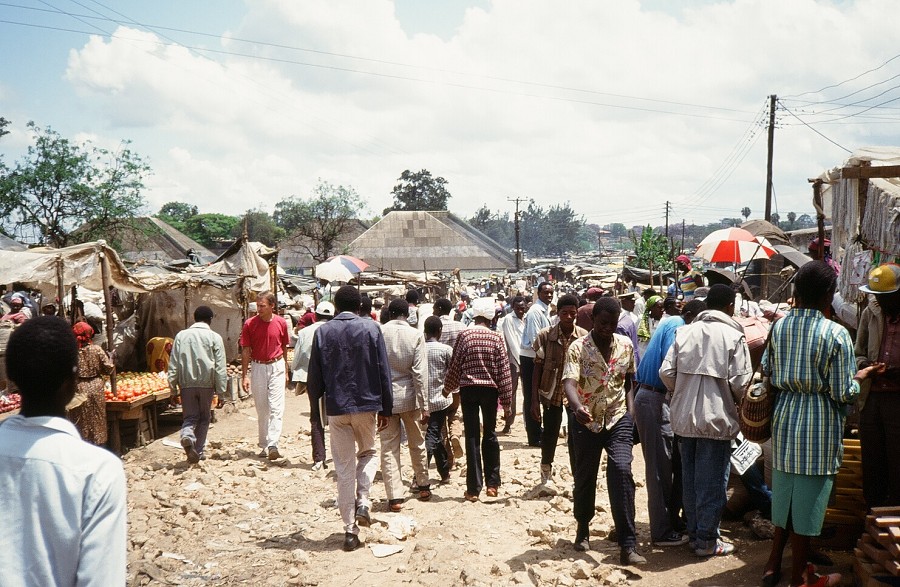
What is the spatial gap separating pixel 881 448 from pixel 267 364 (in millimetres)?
6803

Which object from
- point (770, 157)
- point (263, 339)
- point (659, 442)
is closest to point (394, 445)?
point (659, 442)

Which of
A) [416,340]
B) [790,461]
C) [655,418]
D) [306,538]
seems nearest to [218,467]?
[306,538]

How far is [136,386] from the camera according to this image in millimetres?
10555

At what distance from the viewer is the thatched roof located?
165ft

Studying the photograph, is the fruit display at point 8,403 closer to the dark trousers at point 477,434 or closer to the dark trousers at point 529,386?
the dark trousers at point 477,434

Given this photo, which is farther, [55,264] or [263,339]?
[55,264]

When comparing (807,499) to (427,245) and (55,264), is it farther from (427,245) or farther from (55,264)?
(427,245)

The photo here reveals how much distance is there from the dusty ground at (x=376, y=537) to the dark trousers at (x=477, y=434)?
0.22 metres

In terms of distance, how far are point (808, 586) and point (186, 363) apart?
7.11 meters

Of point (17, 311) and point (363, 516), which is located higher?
point (17, 311)

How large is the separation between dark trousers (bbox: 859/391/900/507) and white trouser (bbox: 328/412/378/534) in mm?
3656

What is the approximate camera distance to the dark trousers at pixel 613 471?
521 cm

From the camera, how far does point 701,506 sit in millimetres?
5180

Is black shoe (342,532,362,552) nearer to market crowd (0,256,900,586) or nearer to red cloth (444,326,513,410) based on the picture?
market crowd (0,256,900,586)
